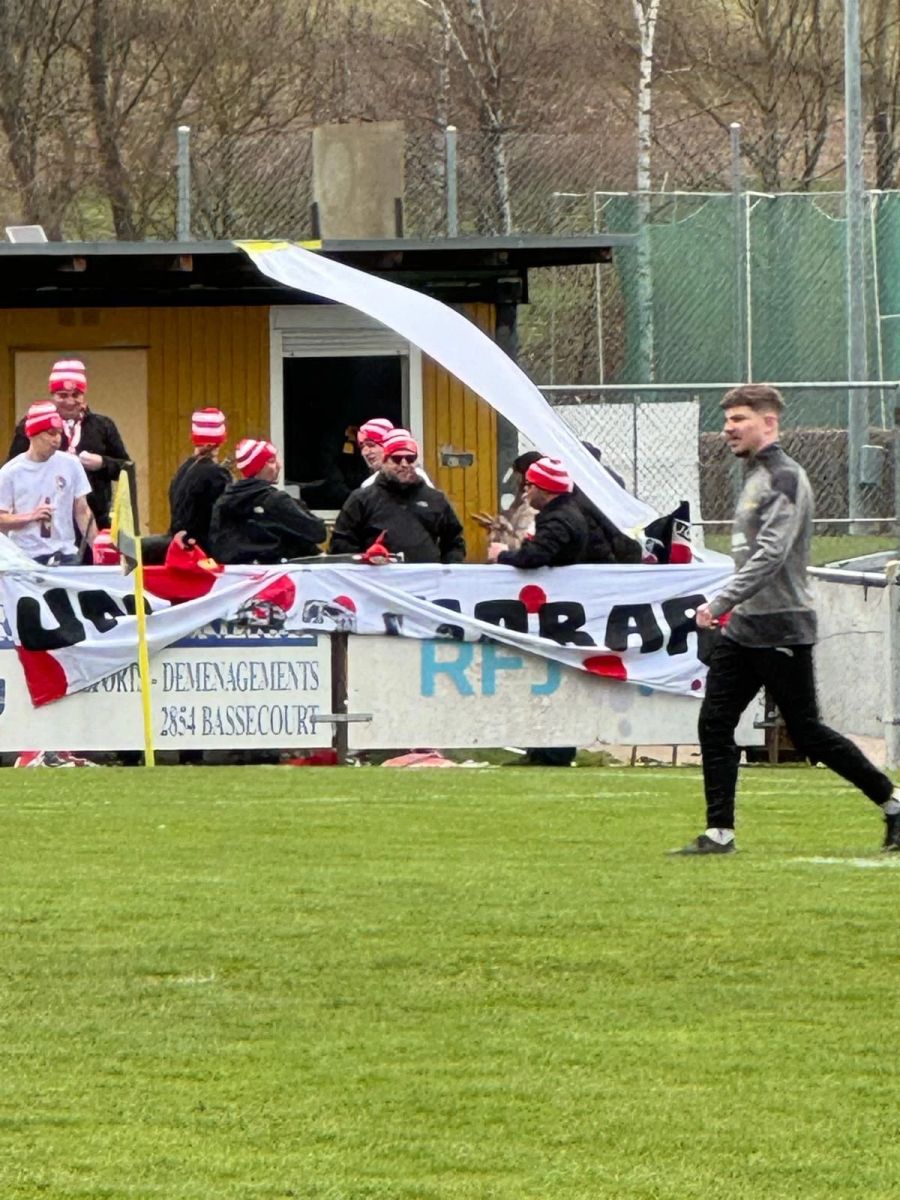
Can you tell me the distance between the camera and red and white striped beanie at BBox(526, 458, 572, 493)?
600 inches

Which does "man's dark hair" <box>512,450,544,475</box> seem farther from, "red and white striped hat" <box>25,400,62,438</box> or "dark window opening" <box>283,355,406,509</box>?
"dark window opening" <box>283,355,406,509</box>

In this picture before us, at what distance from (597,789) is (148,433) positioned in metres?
8.24

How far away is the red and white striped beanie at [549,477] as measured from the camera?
50.0 feet

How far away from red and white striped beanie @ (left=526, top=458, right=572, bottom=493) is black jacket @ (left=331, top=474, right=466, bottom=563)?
687mm

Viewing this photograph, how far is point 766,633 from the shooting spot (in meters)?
9.89

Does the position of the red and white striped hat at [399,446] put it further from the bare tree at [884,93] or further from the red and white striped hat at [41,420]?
the bare tree at [884,93]

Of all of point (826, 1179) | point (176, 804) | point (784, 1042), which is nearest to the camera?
point (826, 1179)

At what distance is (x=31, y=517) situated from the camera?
50.2 feet

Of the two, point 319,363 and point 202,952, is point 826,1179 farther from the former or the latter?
point 319,363

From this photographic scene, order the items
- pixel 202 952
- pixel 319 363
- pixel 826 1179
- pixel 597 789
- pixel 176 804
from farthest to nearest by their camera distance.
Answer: pixel 319 363
pixel 597 789
pixel 176 804
pixel 202 952
pixel 826 1179

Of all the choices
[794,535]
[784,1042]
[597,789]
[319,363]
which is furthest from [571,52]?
[784,1042]

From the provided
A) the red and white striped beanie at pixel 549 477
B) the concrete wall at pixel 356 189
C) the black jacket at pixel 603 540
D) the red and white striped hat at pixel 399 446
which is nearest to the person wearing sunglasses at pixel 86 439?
the red and white striped hat at pixel 399 446

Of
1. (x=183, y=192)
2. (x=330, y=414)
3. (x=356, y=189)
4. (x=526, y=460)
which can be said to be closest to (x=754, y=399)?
(x=526, y=460)

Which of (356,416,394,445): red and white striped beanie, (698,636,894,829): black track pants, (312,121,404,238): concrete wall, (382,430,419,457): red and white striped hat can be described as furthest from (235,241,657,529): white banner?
(698,636,894,829): black track pants
